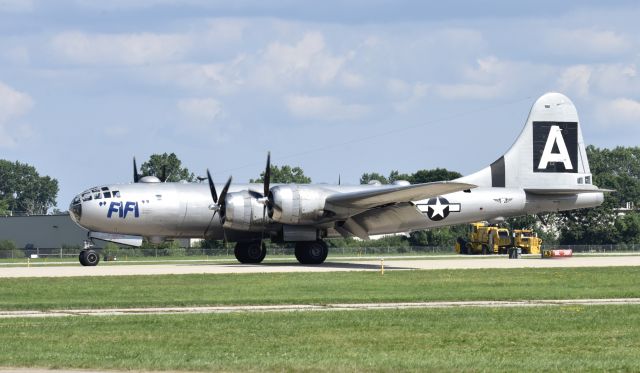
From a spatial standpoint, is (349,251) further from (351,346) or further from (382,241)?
(351,346)

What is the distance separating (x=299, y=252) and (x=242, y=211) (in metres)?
4.57

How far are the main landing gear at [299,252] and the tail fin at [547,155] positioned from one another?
1041cm

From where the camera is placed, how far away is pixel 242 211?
2007 inches

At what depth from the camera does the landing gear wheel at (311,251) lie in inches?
2104

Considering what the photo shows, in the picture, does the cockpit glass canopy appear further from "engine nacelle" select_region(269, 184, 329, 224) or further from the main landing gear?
"engine nacelle" select_region(269, 184, 329, 224)

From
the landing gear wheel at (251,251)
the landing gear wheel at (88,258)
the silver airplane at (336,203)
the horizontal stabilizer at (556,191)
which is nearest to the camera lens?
the silver airplane at (336,203)

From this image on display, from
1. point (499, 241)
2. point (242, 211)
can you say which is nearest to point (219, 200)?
point (242, 211)

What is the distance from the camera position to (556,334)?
23.1 meters

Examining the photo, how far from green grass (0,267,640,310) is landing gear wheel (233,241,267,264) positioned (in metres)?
10.9

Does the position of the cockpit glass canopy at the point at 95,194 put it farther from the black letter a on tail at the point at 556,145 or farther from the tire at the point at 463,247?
the tire at the point at 463,247

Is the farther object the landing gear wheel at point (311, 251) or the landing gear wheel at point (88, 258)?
the landing gear wheel at point (88, 258)

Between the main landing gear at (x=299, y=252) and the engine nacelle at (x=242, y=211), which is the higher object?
the engine nacelle at (x=242, y=211)

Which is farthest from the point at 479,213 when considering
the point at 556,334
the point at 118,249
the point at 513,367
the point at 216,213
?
the point at 118,249

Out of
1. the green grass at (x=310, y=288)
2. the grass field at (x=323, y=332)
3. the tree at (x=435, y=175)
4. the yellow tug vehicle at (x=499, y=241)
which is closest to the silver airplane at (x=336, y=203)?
the green grass at (x=310, y=288)
